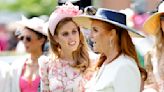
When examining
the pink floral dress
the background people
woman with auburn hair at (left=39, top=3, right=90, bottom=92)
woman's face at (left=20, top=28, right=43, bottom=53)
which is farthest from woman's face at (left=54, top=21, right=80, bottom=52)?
woman's face at (left=20, top=28, right=43, bottom=53)

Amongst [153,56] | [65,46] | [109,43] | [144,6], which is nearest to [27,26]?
[65,46]

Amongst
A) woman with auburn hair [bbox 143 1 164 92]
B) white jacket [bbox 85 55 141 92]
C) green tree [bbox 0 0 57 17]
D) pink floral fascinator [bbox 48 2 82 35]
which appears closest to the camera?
white jacket [bbox 85 55 141 92]

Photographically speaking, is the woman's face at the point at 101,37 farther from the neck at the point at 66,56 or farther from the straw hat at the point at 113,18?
the neck at the point at 66,56

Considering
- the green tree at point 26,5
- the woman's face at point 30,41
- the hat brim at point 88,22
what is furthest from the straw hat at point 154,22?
the green tree at point 26,5

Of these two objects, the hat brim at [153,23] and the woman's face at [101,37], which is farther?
the hat brim at [153,23]

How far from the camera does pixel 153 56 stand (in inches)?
194

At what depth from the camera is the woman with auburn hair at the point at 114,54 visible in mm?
4105

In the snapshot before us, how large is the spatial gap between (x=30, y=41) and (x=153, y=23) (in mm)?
1750

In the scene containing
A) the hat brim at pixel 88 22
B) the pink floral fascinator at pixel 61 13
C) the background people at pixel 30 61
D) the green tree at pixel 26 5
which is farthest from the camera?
the green tree at pixel 26 5

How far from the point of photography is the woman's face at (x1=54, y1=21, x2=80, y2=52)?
5.26m

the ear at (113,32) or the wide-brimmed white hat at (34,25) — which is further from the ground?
the ear at (113,32)

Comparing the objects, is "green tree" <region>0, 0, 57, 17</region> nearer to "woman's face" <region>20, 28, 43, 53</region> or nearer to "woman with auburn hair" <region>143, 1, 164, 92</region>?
"woman's face" <region>20, 28, 43, 53</region>

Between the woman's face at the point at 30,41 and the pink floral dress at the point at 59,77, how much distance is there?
853 millimetres

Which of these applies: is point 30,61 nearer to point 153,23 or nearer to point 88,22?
point 88,22
